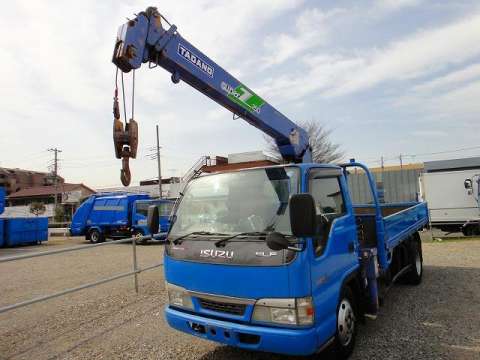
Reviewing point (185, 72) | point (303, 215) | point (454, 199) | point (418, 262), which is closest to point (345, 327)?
point (303, 215)

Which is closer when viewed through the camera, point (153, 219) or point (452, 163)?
point (153, 219)

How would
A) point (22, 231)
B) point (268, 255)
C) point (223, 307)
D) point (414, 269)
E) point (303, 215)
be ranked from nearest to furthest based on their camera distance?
point (303, 215) → point (268, 255) → point (223, 307) → point (414, 269) → point (22, 231)

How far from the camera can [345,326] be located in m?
3.69

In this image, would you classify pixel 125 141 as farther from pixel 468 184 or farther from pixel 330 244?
pixel 468 184

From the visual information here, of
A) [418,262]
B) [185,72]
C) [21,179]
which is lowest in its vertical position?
[418,262]

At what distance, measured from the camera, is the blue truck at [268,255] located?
3.12m

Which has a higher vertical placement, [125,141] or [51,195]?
[51,195]

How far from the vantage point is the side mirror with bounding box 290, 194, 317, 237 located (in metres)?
2.99

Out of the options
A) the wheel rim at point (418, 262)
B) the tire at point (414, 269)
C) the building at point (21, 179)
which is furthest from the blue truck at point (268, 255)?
the building at point (21, 179)

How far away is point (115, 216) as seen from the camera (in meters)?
19.8

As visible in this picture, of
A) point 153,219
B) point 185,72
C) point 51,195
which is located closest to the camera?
point 153,219

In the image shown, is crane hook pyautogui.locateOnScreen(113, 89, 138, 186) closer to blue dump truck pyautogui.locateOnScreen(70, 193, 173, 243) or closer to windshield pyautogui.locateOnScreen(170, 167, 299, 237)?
windshield pyautogui.locateOnScreen(170, 167, 299, 237)

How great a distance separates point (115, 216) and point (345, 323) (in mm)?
17899

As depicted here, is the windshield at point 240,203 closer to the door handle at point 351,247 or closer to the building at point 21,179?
the door handle at point 351,247
